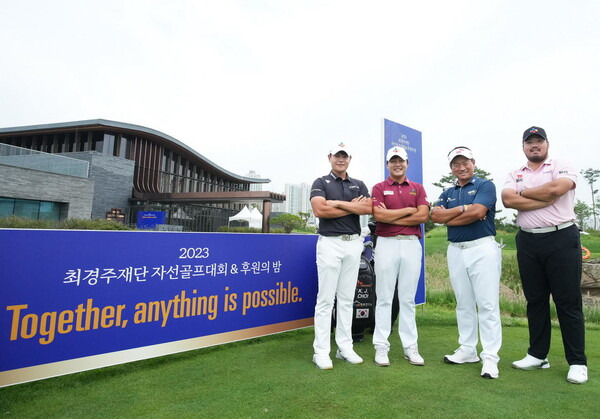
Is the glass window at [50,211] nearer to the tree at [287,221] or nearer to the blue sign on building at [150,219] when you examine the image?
the blue sign on building at [150,219]

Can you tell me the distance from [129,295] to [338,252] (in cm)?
171

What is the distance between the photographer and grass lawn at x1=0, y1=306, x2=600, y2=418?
6.84 feet

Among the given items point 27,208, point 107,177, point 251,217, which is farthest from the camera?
point 251,217

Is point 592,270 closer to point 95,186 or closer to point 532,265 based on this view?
point 532,265

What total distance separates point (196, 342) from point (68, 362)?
96 cm

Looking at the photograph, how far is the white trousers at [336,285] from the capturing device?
303cm

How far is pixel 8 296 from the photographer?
7.47 feet

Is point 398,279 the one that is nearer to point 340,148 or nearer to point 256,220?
point 340,148

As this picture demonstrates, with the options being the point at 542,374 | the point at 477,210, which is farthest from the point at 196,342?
the point at 542,374

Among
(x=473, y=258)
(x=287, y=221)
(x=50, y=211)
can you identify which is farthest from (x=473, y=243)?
(x=287, y=221)

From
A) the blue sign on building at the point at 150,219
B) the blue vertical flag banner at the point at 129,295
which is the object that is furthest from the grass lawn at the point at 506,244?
the blue sign on building at the point at 150,219

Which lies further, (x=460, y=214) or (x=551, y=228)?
(x=460, y=214)

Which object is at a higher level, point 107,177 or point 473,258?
point 107,177

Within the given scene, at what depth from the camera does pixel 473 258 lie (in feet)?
9.50
